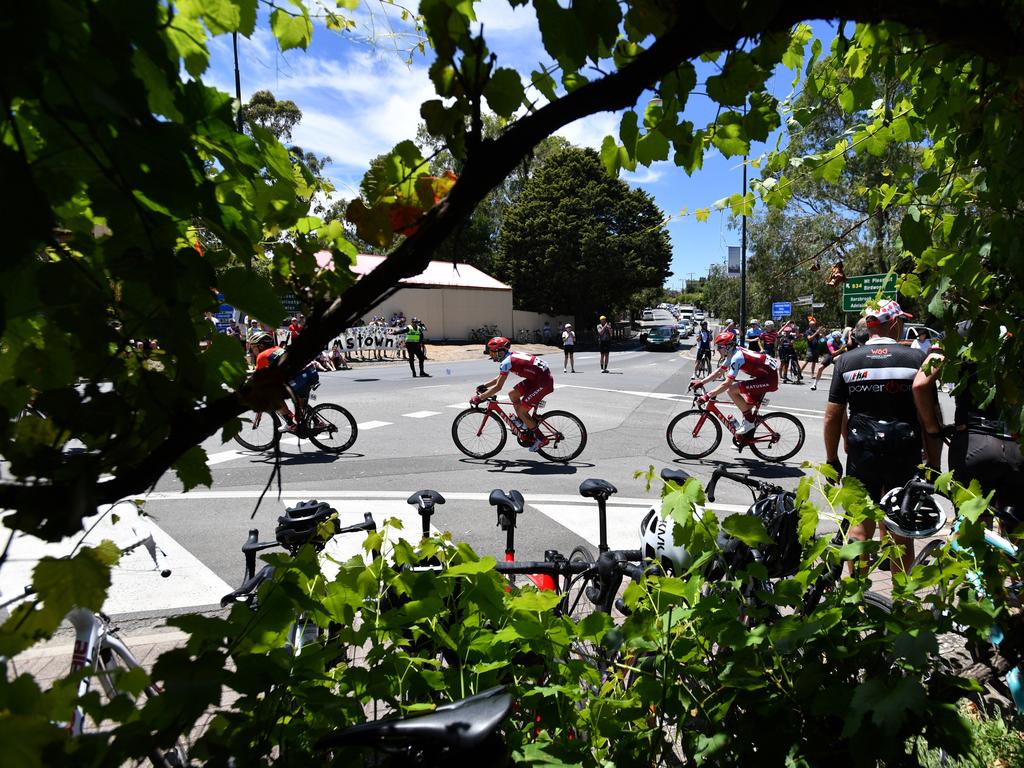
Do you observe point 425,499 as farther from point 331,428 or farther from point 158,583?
point 331,428

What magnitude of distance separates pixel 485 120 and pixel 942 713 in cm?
132

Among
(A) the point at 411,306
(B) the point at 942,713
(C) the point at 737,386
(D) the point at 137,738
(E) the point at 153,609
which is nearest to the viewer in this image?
(D) the point at 137,738

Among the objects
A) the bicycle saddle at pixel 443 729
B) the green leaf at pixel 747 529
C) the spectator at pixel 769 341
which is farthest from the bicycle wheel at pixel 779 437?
the spectator at pixel 769 341

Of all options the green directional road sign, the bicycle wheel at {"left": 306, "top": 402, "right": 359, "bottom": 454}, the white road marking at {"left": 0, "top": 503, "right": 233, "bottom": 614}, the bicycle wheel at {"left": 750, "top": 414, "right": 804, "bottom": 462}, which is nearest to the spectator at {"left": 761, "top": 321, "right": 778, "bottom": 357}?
the green directional road sign

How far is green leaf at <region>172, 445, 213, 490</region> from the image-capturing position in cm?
107

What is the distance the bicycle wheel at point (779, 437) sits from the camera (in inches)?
324

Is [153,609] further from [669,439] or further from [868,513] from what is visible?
[669,439]

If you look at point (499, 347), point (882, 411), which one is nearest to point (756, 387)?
point (499, 347)

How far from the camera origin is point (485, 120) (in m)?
0.96

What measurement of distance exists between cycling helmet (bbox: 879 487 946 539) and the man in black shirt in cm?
64

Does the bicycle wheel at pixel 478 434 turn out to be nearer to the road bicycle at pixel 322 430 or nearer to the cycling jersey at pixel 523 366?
the cycling jersey at pixel 523 366

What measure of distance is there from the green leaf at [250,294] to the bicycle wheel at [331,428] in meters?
7.81

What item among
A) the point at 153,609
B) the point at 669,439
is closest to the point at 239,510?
the point at 153,609

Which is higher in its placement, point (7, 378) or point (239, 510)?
point (7, 378)
